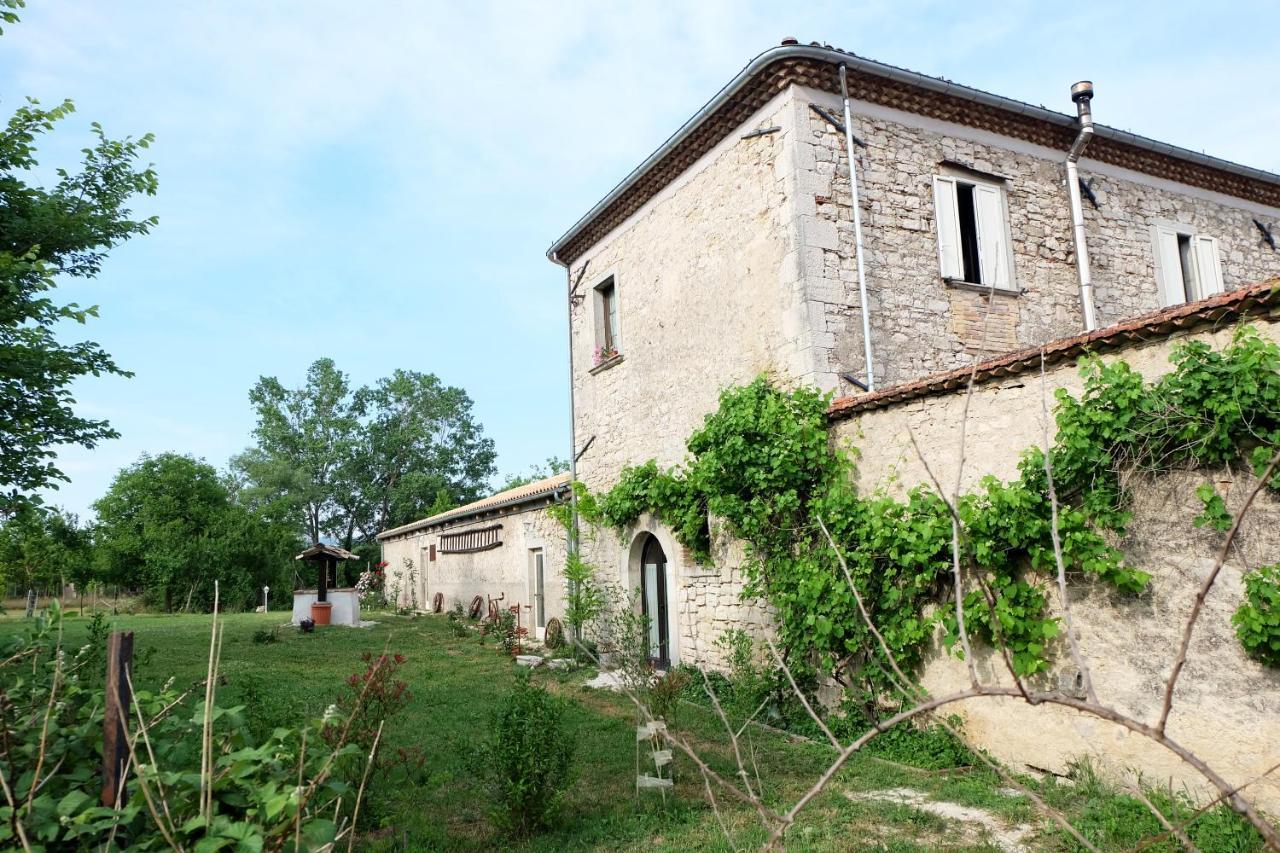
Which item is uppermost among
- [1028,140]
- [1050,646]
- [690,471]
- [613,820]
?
[1028,140]

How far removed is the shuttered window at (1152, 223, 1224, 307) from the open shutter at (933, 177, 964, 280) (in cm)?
310

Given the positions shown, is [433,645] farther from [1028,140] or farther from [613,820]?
[1028,140]

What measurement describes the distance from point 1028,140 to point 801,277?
3.70 metres

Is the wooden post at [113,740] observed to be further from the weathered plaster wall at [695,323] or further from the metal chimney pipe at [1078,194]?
the metal chimney pipe at [1078,194]

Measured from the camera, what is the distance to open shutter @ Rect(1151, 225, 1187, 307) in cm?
995

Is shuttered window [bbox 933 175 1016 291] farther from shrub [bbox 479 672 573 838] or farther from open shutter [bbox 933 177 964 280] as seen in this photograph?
shrub [bbox 479 672 573 838]

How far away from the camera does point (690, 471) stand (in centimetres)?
929

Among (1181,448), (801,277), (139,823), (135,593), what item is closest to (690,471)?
(801,277)

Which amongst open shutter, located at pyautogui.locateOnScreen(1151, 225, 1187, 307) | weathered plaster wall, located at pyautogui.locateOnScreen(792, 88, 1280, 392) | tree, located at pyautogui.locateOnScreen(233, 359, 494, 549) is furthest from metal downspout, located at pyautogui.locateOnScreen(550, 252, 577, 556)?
tree, located at pyautogui.locateOnScreen(233, 359, 494, 549)

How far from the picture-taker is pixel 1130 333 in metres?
4.94

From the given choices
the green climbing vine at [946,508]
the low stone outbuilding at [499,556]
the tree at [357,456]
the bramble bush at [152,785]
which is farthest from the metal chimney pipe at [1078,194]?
the tree at [357,456]

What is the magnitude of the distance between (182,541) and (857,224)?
98.8 ft

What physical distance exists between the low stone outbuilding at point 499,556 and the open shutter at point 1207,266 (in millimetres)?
9506

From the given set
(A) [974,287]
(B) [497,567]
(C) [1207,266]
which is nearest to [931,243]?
(A) [974,287]
